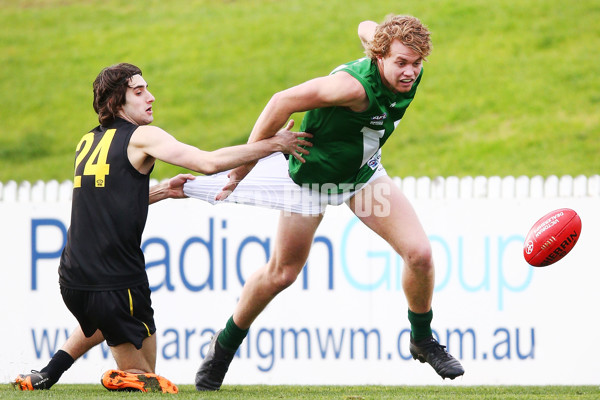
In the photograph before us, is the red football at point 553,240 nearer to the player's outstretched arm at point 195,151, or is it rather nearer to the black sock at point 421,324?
the black sock at point 421,324

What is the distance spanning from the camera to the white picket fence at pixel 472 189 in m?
6.98

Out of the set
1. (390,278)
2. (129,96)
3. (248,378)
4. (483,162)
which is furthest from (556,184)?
(483,162)

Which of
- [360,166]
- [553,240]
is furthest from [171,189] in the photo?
[553,240]

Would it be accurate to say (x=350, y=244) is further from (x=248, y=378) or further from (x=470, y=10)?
(x=470, y=10)

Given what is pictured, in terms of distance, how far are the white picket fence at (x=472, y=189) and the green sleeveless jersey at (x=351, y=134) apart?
2489 millimetres

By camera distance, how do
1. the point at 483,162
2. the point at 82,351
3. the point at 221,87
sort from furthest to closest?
1. the point at 221,87
2. the point at 483,162
3. the point at 82,351

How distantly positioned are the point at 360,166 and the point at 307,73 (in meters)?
11.8

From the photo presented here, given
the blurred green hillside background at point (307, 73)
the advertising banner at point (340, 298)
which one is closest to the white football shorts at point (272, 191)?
the advertising banner at point (340, 298)

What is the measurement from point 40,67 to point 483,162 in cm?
997

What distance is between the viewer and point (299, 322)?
6871 millimetres

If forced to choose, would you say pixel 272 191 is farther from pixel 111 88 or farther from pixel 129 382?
pixel 129 382

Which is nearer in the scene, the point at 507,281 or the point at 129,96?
the point at 129,96

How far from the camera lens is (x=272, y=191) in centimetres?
473

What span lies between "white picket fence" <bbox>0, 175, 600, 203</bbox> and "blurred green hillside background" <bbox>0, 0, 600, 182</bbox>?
4.89m
